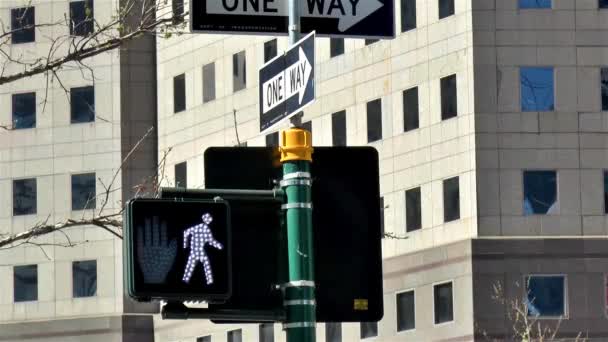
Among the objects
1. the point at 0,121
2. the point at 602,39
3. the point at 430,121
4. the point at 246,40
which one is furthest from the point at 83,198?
the point at 602,39

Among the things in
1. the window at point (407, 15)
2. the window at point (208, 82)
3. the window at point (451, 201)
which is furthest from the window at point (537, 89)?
the window at point (208, 82)

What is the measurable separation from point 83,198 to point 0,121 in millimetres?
4455

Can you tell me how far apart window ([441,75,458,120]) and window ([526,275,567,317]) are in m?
5.85

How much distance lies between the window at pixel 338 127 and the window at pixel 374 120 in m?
1.19

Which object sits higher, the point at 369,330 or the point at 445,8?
the point at 445,8

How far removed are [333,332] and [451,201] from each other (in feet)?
24.3

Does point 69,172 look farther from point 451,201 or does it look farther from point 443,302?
point 443,302

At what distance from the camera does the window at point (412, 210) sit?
216 ft

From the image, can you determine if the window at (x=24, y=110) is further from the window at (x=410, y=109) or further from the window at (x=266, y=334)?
the window at (x=410, y=109)

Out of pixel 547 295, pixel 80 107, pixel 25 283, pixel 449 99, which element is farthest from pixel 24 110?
pixel 547 295

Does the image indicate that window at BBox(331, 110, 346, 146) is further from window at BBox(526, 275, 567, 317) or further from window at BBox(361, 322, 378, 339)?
window at BBox(526, 275, 567, 317)

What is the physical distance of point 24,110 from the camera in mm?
78312

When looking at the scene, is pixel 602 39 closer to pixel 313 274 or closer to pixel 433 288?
pixel 433 288

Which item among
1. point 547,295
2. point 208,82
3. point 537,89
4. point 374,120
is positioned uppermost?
point 208,82
